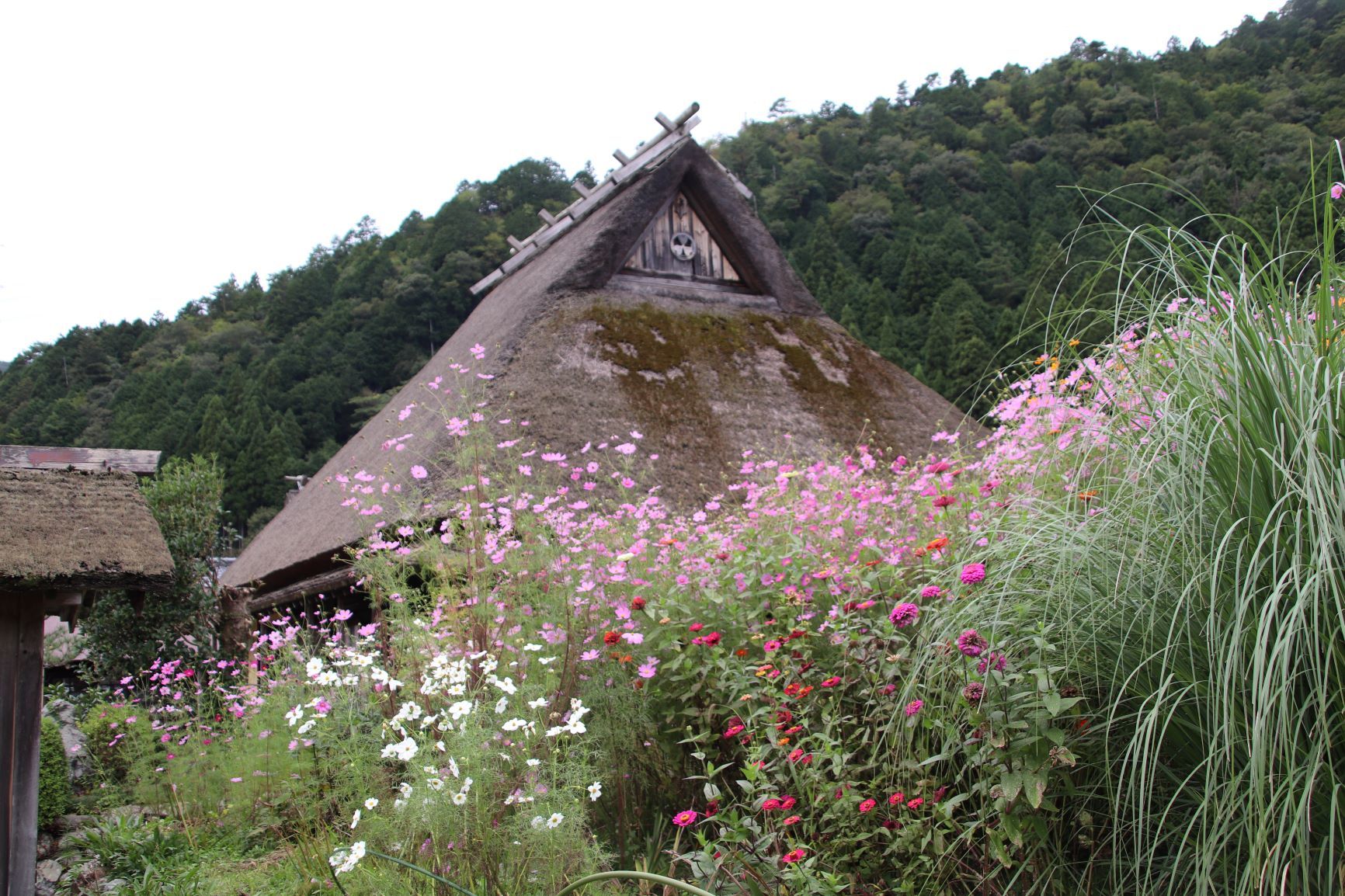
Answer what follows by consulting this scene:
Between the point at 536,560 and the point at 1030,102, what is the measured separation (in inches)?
1029

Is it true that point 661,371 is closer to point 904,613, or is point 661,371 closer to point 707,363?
point 707,363

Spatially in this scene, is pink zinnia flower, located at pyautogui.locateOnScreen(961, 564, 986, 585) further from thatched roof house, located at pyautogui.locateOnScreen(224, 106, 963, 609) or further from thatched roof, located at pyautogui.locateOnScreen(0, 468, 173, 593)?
thatched roof house, located at pyautogui.locateOnScreen(224, 106, 963, 609)

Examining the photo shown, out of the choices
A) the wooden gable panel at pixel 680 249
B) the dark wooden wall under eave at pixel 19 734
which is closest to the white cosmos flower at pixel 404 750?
the dark wooden wall under eave at pixel 19 734

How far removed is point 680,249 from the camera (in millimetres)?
10391

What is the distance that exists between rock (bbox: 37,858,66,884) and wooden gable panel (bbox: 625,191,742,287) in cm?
696

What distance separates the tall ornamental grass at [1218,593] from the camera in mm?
1692

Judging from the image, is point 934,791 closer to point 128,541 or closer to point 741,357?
point 128,541

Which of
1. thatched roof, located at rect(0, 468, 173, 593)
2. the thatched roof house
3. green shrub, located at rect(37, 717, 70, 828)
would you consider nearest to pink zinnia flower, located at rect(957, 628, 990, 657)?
thatched roof, located at rect(0, 468, 173, 593)

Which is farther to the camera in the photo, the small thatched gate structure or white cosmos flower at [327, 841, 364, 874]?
the small thatched gate structure

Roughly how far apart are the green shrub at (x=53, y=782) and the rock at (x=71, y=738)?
1.41 feet

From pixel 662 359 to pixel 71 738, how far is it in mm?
5420

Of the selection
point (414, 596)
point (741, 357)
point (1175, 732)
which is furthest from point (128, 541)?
point (741, 357)

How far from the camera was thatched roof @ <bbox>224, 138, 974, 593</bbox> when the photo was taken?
24.0ft

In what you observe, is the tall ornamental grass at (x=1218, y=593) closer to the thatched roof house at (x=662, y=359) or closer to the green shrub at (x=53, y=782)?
the thatched roof house at (x=662, y=359)
